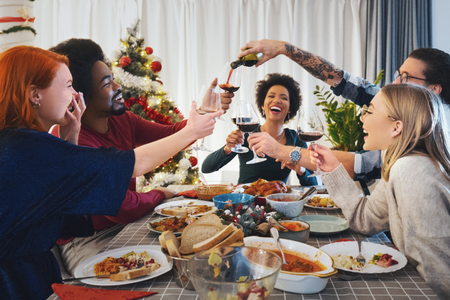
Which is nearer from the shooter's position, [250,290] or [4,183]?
[250,290]

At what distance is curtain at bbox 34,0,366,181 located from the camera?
176 inches

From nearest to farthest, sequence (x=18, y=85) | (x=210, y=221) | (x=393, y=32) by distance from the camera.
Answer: (x=210, y=221) → (x=18, y=85) → (x=393, y=32)

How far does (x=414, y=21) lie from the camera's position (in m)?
3.53

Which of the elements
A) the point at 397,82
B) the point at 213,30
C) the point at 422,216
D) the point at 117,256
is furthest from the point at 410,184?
the point at 213,30

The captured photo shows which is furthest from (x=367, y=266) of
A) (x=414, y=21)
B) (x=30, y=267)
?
(x=414, y=21)

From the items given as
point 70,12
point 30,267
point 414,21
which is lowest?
point 30,267

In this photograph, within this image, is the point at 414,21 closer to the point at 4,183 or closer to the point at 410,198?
the point at 410,198

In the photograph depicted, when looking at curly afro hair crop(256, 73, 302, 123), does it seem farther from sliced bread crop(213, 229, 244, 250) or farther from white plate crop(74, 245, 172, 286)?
sliced bread crop(213, 229, 244, 250)

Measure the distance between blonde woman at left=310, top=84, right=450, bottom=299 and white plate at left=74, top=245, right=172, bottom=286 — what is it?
712 millimetres

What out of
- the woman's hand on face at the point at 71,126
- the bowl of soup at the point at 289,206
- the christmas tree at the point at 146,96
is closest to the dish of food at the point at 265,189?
the bowl of soup at the point at 289,206

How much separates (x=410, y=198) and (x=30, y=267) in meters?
1.29

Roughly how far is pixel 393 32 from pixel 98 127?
365cm

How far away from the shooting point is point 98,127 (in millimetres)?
1981

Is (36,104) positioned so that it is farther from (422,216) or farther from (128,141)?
(422,216)
